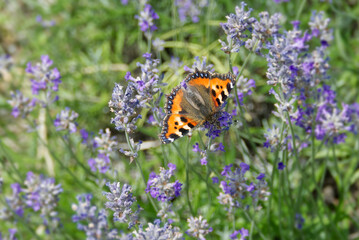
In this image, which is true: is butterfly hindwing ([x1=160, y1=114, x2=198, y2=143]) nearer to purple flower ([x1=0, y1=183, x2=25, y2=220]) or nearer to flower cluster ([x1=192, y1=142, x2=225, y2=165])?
flower cluster ([x1=192, y1=142, x2=225, y2=165])

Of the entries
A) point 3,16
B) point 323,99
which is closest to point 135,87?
point 323,99

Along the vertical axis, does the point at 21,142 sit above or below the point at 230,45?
above

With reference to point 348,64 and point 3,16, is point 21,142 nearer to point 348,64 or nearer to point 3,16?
point 3,16

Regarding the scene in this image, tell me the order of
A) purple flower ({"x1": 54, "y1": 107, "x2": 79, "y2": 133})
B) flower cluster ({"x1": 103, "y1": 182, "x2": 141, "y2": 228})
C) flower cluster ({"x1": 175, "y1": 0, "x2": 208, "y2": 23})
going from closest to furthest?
flower cluster ({"x1": 103, "y1": 182, "x2": 141, "y2": 228}), purple flower ({"x1": 54, "y1": 107, "x2": 79, "y2": 133}), flower cluster ({"x1": 175, "y1": 0, "x2": 208, "y2": 23})

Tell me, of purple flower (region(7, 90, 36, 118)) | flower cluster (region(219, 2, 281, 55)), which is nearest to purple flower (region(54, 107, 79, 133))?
purple flower (region(7, 90, 36, 118))

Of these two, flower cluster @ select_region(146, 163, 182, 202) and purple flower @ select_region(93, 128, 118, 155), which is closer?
flower cluster @ select_region(146, 163, 182, 202)

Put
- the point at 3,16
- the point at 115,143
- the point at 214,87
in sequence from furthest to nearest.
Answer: the point at 3,16 < the point at 115,143 < the point at 214,87

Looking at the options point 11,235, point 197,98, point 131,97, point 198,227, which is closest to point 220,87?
point 197,98
